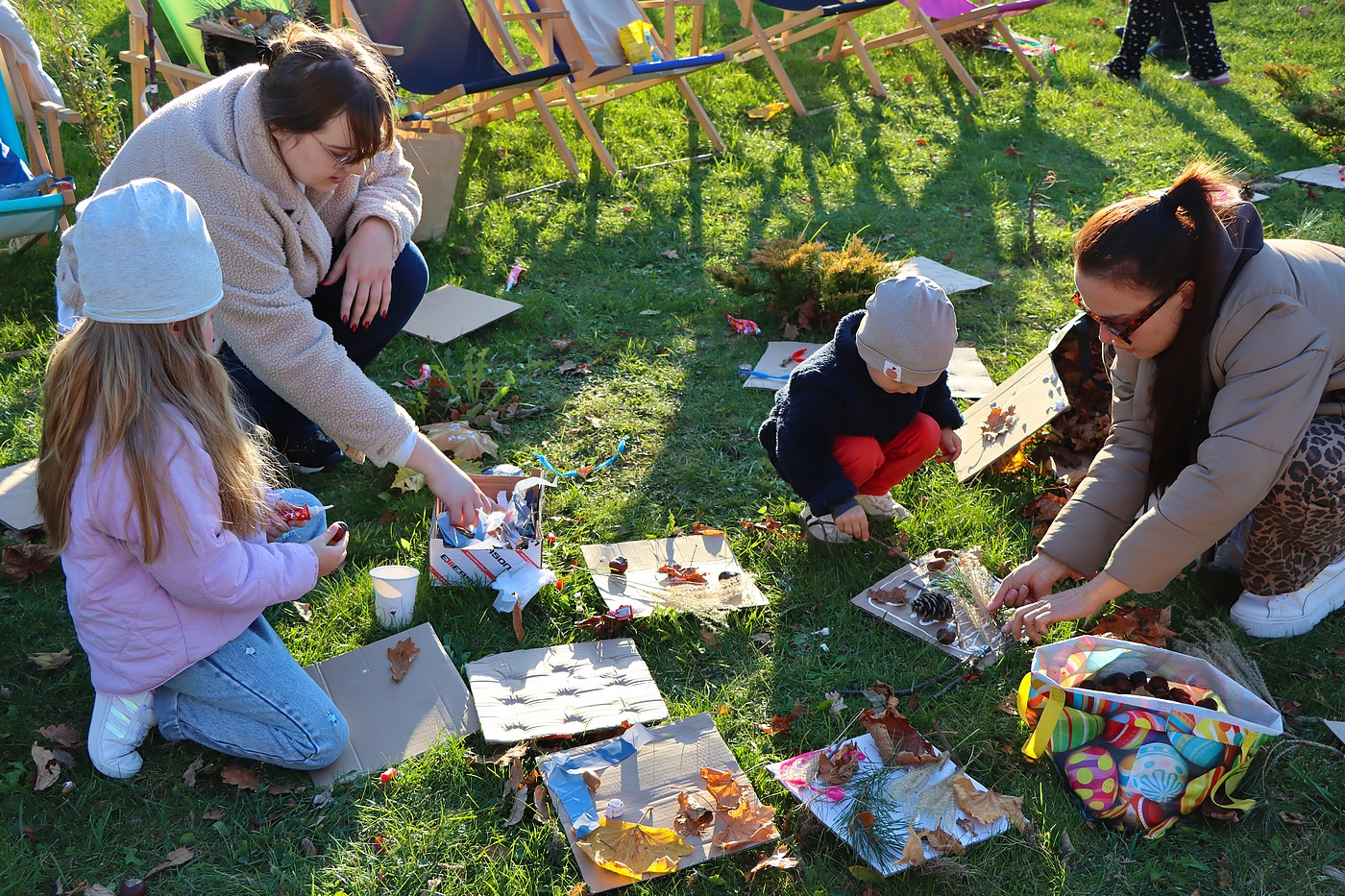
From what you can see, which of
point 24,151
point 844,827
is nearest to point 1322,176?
point 844,827

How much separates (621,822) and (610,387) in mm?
2348

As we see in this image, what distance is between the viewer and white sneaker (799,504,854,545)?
11.1 feet

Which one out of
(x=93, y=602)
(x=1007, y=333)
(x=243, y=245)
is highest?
(x=243, y=245)

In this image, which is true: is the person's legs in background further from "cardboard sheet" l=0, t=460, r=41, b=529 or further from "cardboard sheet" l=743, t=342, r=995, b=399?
"cardboard sheet" l=743, t=342, r=995, b=399

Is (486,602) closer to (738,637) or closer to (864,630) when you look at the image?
(738,637)

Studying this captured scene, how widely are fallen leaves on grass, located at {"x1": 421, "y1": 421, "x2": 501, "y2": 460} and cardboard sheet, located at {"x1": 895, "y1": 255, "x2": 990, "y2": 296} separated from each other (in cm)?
240

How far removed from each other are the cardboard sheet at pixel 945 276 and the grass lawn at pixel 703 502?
172 mm

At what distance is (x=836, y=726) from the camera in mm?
2715

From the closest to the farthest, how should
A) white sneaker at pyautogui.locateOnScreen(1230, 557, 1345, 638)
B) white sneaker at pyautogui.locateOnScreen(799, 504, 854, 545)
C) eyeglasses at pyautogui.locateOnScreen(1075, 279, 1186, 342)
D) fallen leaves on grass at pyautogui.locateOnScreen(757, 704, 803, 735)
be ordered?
eyeglasses at pyautogui.locateOnScreen(1075, 279, 1186, 342), fallen leaves on grass at pyautogui.locateOnScreen(757, 704, 803, 735), white sneaker at pyautogui.locateOnScreen(1230, 557, 1345, 638), white sneaker at pyautogui.locateOnScreen(799, 504, 854, 545)

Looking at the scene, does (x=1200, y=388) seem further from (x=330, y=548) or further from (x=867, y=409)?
(x=330, y=548)

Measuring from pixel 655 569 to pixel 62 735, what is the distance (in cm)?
173

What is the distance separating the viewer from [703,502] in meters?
3.66

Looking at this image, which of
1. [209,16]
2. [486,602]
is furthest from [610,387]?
[209,16]

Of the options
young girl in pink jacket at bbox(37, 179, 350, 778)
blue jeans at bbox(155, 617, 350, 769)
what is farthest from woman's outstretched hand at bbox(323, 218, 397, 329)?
blue jeans at bbox(155, 617, 350, 769)
